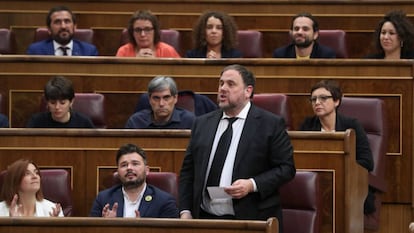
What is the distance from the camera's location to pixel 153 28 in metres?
3.84

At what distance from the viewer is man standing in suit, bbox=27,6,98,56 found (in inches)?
154

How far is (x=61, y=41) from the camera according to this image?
394cm

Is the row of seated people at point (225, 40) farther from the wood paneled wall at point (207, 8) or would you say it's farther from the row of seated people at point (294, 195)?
the row of seated people at point (294, 195)

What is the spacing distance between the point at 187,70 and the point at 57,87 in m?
0.47

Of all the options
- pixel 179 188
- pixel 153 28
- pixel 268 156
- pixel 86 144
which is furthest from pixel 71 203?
pixel 153 28

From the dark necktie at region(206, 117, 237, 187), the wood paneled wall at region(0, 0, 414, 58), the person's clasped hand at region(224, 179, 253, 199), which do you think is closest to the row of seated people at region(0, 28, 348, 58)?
the wood paneled wall at region(0, 0, 414, 58)

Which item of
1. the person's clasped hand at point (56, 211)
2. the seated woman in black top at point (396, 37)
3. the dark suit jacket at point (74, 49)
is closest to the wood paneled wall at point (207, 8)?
the dark suit jacket at point (74, 49)

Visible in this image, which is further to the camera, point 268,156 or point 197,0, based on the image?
point 197,0

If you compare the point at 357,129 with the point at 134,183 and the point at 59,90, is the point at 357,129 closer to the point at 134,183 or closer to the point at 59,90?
the point at 134,183

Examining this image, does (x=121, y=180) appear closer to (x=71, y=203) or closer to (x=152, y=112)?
(x=71, y=203)

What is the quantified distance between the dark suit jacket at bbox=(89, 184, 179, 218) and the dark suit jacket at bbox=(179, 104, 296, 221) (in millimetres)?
119

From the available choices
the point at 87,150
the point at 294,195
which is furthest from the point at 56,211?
the point at 294,195

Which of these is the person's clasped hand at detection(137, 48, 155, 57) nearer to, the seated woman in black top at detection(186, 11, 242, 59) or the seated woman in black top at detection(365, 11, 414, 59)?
the seated woman in black top at detection(186, 11, 242, 59)

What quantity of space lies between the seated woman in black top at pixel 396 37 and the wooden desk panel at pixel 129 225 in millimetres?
1530
